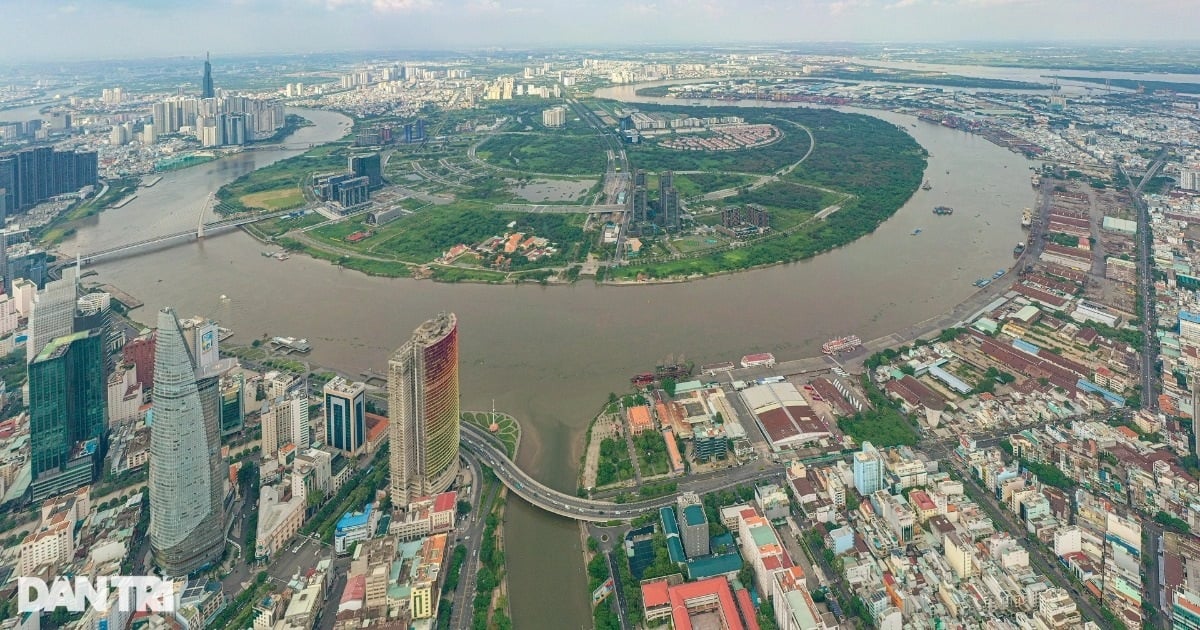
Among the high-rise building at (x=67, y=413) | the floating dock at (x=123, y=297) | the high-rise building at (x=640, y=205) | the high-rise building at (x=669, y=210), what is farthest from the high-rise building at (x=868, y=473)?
the floating dock at (x=123, y=297)

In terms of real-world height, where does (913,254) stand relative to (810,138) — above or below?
below

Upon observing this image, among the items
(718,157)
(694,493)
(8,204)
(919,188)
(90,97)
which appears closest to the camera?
(694,493)

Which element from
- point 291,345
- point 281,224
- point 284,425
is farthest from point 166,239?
point 284,425

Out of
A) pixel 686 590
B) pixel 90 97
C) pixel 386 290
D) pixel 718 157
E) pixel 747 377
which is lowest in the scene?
pixel 686 590

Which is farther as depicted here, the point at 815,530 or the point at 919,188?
the point at 919,188

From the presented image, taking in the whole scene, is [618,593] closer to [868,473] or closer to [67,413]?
[868,473]

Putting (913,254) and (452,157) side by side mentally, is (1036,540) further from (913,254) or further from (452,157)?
(452,157)

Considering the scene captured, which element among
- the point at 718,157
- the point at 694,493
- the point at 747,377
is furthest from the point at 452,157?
the point at 694,493

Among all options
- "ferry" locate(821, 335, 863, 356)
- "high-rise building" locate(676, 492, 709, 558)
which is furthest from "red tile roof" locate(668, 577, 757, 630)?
"ferry" locate(821, 335, 863, 356)
